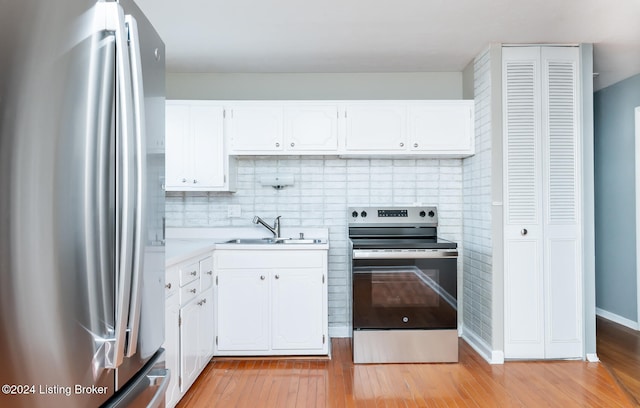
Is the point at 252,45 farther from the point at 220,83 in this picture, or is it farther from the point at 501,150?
the point at 501,150

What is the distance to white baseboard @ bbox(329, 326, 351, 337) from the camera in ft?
11.7

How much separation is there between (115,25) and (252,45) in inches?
88.2

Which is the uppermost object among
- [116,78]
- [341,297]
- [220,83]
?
[220,83]

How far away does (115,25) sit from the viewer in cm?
87

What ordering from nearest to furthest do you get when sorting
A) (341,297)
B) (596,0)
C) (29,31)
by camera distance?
(29,31) < (596,0) < (341,297)

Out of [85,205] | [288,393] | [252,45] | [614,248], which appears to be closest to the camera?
[85,205]

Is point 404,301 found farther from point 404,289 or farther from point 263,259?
point 263,259

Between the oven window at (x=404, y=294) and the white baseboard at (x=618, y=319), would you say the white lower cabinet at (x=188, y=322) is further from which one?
the white baseboard at (x=618, y=319)

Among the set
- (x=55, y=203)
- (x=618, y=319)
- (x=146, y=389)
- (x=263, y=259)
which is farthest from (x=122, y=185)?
(x=618, y=319)

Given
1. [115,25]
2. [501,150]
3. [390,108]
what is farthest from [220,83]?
[115,25]

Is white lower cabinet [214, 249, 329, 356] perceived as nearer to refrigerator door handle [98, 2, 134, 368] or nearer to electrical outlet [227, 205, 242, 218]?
electrical outlet [227, 205, 242, 218]

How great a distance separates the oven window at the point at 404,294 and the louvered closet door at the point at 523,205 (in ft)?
1.48

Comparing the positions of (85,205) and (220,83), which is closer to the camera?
(85,205)

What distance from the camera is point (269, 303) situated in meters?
2.96
